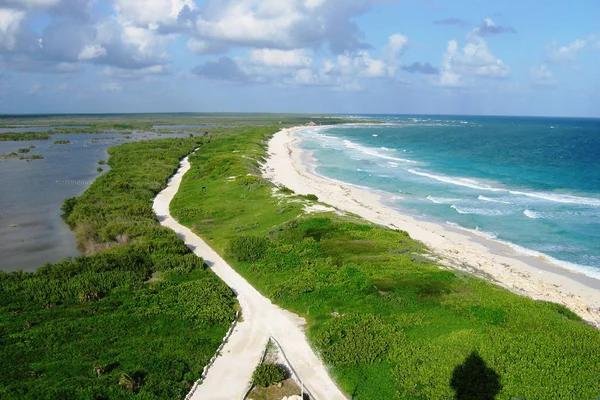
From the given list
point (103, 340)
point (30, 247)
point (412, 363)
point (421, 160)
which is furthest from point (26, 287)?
point (421, 160)

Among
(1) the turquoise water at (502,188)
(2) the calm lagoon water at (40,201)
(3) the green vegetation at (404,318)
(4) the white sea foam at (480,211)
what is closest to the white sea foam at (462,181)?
(1) the turquoise water at (502,188)

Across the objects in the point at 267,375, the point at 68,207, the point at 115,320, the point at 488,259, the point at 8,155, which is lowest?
the point at 488,259

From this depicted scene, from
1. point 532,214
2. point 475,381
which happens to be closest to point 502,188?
point 532,214

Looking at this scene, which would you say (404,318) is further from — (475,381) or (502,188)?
(502,188)

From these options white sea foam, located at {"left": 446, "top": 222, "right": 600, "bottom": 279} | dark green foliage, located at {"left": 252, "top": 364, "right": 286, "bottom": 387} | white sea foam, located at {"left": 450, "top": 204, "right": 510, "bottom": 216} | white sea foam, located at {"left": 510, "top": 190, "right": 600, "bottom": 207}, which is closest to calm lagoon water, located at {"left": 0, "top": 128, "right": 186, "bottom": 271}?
dark green foliage, located at {"left": 252, "top": 364, "right": 286, "bottom": 387}

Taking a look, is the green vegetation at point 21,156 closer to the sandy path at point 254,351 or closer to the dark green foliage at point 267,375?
the sandy path at point 254,351
